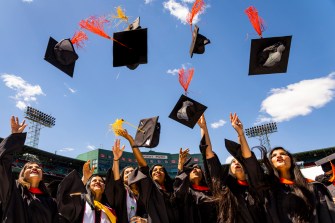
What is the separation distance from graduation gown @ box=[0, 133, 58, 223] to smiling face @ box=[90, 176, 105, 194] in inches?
22.0

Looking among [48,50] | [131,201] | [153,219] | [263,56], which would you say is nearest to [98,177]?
[131,201]

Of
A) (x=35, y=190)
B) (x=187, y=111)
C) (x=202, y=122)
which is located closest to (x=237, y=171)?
(x=202, y=122)

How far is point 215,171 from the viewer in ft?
11.0

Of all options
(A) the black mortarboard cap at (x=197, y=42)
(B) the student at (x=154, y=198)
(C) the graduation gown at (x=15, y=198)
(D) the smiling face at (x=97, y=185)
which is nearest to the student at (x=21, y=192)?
(C) the graduation gown at (x=15, y=198)

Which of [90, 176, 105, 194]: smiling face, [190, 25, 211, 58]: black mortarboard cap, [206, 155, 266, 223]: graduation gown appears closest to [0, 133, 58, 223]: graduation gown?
[90, 176, 105, 194]: smiling face

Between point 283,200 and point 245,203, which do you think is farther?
point 245,203

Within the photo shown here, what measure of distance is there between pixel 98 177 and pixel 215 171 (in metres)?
1.50

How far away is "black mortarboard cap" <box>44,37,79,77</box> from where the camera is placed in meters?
4.43

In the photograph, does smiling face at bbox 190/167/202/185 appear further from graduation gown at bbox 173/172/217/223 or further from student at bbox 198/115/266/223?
student at bbox 198/115/266/223

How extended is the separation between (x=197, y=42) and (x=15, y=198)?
3203 mm

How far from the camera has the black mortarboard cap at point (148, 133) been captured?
3.70 meters

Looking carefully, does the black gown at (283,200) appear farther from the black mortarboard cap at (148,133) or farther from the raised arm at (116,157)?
the raised arm at (116,157)

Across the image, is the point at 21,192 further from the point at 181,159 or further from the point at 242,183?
the point at 242,183

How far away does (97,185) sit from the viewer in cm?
362
